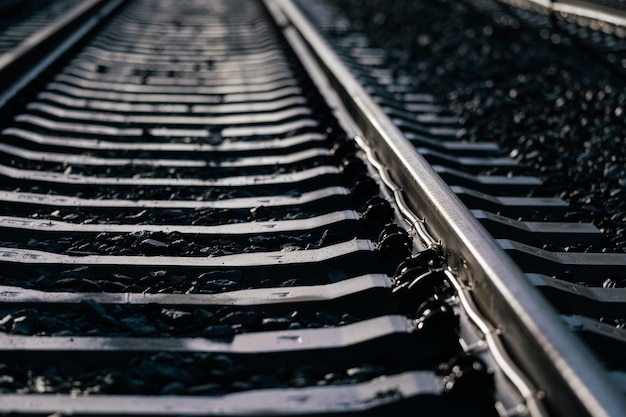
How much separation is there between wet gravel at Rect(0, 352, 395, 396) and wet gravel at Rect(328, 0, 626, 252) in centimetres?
155

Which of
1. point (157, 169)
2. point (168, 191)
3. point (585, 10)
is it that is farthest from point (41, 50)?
point (585, 10)

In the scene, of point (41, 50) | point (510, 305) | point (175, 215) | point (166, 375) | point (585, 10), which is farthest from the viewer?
point (585, 10)

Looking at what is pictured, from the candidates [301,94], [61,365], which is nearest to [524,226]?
[61,365]

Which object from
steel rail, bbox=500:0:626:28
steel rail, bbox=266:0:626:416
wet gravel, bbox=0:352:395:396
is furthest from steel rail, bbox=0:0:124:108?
steel rail, bbox=500:0:626:28

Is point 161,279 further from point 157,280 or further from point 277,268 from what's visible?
point 277,268

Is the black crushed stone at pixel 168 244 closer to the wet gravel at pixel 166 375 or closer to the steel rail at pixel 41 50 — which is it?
the wet gravel at pixel 166 375

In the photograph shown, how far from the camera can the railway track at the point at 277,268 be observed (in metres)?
1.91

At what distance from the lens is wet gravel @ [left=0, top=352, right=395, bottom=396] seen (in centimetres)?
200

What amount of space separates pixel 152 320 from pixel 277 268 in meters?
0.50

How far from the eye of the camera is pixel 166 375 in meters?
2.04

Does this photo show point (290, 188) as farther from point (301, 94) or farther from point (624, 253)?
point (301, 94)

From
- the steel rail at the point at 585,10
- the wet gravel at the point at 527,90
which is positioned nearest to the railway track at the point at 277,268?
the wet gravel at the point at 527,90

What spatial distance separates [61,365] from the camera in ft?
6.95

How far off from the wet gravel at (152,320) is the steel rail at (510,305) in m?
0.39
